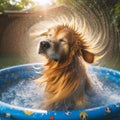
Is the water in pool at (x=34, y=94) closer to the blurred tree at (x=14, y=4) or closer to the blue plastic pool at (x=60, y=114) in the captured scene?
the blue plastic pool at (x=60, y=114)

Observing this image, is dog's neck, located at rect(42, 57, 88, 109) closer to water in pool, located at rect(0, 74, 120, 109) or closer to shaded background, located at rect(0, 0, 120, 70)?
water in pool, located at rect(0, 74, 120, 109)

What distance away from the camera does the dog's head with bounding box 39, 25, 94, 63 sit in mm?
3181

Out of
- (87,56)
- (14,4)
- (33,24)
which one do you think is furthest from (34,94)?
(14,4)

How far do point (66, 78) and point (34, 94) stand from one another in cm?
84

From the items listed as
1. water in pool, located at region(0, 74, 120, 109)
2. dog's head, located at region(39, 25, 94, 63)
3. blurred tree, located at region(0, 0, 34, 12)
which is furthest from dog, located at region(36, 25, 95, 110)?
blurred tree, located at region(0, 0, 34, 12)

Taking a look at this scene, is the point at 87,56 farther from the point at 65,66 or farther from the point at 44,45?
the point at 44,45

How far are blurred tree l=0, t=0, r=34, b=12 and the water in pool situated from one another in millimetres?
6135

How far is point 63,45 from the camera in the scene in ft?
10.7

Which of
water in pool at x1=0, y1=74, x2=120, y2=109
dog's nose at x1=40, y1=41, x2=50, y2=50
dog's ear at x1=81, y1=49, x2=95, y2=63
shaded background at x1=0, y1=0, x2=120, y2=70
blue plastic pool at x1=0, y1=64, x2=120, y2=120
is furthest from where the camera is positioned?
shaded background at x1=0, y1=0, x2=120, y2=70

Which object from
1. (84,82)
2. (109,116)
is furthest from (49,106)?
(109,116)

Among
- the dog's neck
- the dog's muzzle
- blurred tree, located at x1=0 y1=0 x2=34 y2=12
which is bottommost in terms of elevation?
the dog's neck

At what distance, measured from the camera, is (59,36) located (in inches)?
129

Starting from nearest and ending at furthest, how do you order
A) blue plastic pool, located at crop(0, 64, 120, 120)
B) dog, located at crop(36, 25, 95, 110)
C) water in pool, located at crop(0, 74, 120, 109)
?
blue plastic pool, located at crop(0, 64, 120, 120) → dog, located at crop(36, 25, 95, 110) → water in pool, located at crop(0, 74, 120, 109)

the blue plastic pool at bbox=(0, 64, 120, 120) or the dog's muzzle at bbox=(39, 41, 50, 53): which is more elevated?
the dog's muzzle at bbox=(39, 41, 50, 53)
